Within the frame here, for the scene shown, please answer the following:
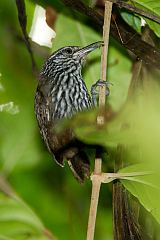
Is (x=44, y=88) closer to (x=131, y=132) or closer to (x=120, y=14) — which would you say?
(x=120, y=14)

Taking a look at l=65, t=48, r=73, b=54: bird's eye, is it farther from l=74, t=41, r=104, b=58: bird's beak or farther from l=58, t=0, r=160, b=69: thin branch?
l=58, t=0, r=160, b=69: thin branch

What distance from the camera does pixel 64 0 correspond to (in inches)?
67.7

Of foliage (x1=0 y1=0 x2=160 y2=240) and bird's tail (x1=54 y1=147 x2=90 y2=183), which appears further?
foliage (x1=0 y1=0 x2=160 y2=240)

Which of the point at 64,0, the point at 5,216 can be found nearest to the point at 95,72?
the point at 64,0

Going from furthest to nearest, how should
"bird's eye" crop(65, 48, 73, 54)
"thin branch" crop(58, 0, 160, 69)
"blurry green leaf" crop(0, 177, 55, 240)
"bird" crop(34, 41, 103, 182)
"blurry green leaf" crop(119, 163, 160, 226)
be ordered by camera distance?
"bird's eye" crop(65, 48, 73, 54) < "bird" crop(34, 41, 103, 182) < "thin branch" crop(58, 0, 160, 69) < "blurry green leaf" crop(0, 177, 55, 240) < "blurry green leaf" crop(119, 163, 160, 226)

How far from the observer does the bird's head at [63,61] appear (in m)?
2.56

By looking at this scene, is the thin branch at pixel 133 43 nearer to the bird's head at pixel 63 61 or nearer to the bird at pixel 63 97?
the bird at pixel 63 97

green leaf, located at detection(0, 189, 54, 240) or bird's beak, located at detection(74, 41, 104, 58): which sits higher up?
bird's beak, located at detection(74, 41, 104, 58)

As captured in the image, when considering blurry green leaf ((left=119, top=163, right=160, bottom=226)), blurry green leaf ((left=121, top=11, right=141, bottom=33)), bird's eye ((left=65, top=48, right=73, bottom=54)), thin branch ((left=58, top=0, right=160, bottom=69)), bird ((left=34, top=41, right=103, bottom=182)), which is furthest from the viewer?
bird's eye ((left=65, top=48, right=73, bottom=54))

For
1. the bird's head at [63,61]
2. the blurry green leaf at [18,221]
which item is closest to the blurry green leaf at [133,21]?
the bird's head at [63,61]

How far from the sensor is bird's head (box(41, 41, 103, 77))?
2559mm

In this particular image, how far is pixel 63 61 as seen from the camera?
2801mm

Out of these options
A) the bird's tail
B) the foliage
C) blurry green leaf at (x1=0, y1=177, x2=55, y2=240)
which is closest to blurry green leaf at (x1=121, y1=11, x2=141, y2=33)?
the foliage

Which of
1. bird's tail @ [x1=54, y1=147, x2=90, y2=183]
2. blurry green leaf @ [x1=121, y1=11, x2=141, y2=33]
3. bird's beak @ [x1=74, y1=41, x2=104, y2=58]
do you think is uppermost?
bird's beak @ [x1=74, y1=41, x2=104, y2=58]
